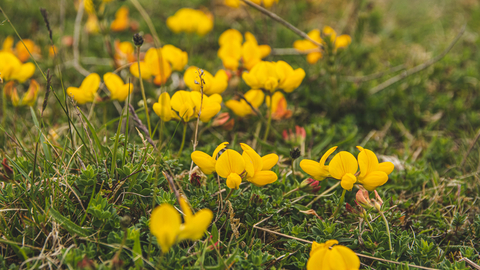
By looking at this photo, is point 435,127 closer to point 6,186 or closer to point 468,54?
point 468,54

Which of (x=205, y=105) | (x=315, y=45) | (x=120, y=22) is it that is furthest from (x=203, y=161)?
(x=120, y=22)

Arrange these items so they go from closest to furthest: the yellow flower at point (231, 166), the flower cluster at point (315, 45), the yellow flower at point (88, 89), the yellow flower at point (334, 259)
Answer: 1. the yellow flower at point (334, 259)
2. the yellow flower at point (231, 166)
3. the yellow flower at point (88, 89)
4. the flower cluster at point (315, 45)

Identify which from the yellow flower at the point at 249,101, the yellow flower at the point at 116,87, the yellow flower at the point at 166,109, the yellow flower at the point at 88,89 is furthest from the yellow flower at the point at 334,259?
the yellow flower at the point at 88,89

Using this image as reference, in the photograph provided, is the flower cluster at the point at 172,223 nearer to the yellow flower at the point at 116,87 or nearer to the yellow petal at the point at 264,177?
the yellow petal at the point at 264,177

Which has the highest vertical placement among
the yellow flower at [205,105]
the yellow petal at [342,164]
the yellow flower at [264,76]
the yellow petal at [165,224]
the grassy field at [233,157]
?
the yellow flower at [264,76]

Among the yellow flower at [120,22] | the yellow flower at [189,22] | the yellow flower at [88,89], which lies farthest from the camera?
the yellow flower at [120,22]

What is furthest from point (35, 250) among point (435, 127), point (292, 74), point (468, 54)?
point (468, 54)

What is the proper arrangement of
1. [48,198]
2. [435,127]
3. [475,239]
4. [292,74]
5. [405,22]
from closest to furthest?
[48,198]
[475,239]
[292,74]
[435,127]
[405,22]

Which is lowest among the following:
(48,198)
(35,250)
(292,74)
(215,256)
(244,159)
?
(215,256)
